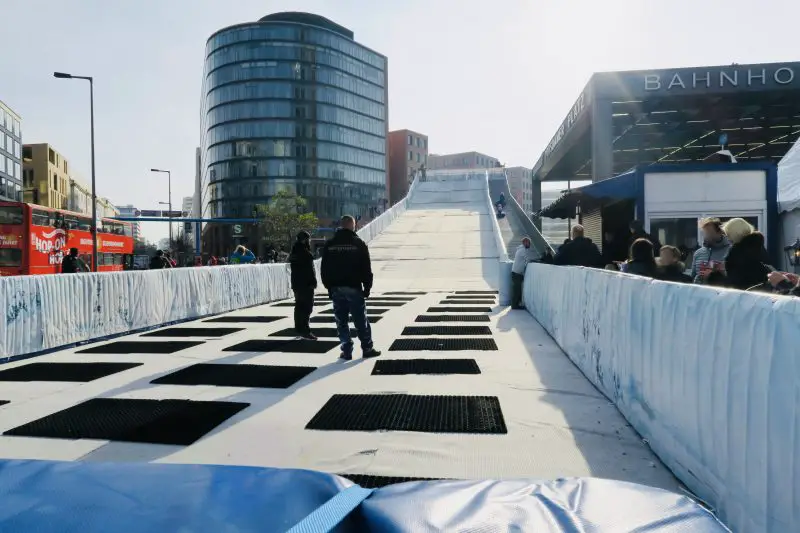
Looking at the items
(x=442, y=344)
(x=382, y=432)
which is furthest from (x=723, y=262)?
(x=382, y=432)

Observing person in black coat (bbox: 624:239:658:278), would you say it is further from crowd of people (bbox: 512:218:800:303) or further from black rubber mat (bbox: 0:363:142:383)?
black rubber mat (bbox: 0:363:142:383)

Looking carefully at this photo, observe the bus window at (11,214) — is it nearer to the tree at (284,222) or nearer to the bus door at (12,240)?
the bus door at (12,240)

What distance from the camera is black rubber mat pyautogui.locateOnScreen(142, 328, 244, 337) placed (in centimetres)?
1031

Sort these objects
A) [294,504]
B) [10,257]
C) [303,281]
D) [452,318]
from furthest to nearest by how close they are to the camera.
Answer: [10,257], [452,318], [303,281], [294,504]

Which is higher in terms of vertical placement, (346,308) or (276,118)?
(276,118)

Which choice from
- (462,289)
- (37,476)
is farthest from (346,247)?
(462,289)

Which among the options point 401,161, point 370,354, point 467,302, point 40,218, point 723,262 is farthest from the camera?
point 401,161

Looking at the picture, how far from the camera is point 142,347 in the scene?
353 inches

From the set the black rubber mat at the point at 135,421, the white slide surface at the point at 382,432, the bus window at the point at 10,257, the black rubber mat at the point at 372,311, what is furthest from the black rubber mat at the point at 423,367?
the bus window at the point at 10,257

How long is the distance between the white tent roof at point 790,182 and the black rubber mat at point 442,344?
29.7ft

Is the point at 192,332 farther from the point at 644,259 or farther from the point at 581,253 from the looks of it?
the point at 644,259

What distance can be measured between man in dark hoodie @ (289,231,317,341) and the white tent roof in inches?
438

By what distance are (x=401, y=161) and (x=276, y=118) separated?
37.9m

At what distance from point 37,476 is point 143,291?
10.0 meters
